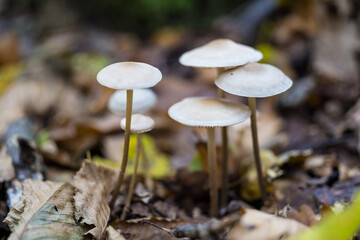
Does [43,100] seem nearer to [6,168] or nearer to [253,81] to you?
[6,168]

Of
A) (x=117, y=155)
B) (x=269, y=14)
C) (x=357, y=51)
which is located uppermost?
(x=269, y=14)

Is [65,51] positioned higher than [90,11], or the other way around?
[90,11]

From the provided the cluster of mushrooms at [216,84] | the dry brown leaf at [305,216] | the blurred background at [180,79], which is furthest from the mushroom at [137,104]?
the dry brown leaf at [305,216]

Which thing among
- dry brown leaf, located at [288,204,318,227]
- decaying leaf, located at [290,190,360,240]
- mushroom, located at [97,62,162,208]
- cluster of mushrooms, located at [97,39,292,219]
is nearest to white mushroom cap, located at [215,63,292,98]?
cluster of mushrooms, located at [97,39,292,219]

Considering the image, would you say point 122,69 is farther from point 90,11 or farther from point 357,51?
point 90,11

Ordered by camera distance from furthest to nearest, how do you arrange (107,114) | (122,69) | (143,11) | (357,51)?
(143,11), (357,51), (107,114), (122,69)

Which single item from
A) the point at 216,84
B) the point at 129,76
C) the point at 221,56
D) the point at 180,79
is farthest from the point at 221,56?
the point at 180,79

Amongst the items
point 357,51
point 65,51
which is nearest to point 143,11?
point 65,51

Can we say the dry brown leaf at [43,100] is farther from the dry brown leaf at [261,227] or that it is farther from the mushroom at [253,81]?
the dry brown leaf at [261,227]

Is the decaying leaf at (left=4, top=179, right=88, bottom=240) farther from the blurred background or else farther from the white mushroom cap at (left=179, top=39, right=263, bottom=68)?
the white mushroom cap at (left=179, top=39, right=263, bottom=68)
